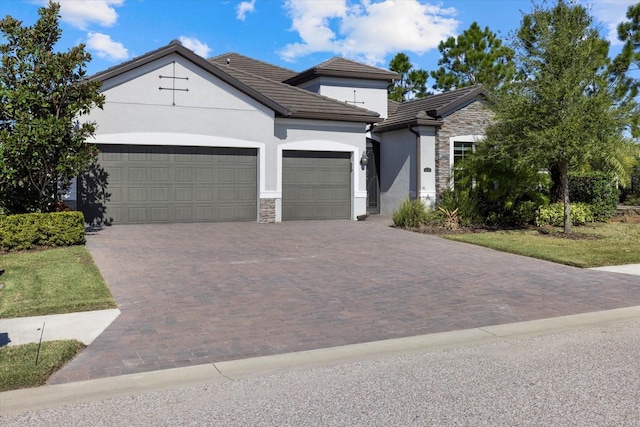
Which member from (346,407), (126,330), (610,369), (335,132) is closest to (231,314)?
(126,330)

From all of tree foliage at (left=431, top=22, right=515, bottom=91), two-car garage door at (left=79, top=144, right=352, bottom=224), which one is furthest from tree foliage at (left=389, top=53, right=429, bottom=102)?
two-car garage door at (left=79, top=144, right=352, bottom=224)

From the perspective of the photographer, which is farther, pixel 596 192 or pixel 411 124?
pixel 411 124

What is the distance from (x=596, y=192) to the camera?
20.5 m

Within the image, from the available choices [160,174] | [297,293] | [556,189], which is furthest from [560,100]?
[160,174]

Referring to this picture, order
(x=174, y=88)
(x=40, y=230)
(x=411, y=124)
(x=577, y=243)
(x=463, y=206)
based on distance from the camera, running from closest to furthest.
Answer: (x=40, y=230), (x=577, y=243), (x=174, y=88), (x=463, y=206), (x=411, y=124)

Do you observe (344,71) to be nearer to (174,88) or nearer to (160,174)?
(174,88)

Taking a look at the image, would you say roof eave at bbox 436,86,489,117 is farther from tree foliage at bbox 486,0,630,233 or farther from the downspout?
tree foliage at bbox 486,0,630,233

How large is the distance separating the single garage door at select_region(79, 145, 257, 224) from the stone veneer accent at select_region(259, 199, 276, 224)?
12.2 inches

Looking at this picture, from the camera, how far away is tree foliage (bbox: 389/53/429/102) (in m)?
44.6

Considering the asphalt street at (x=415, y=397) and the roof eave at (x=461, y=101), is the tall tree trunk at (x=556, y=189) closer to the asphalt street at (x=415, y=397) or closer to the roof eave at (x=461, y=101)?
the roof eave at (x=461, y=101)

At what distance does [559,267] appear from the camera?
1159 cm

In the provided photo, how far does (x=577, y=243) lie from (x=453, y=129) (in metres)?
7.95

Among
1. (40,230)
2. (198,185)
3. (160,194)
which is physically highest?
(198,185)

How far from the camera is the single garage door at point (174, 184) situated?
1697 centimetres
